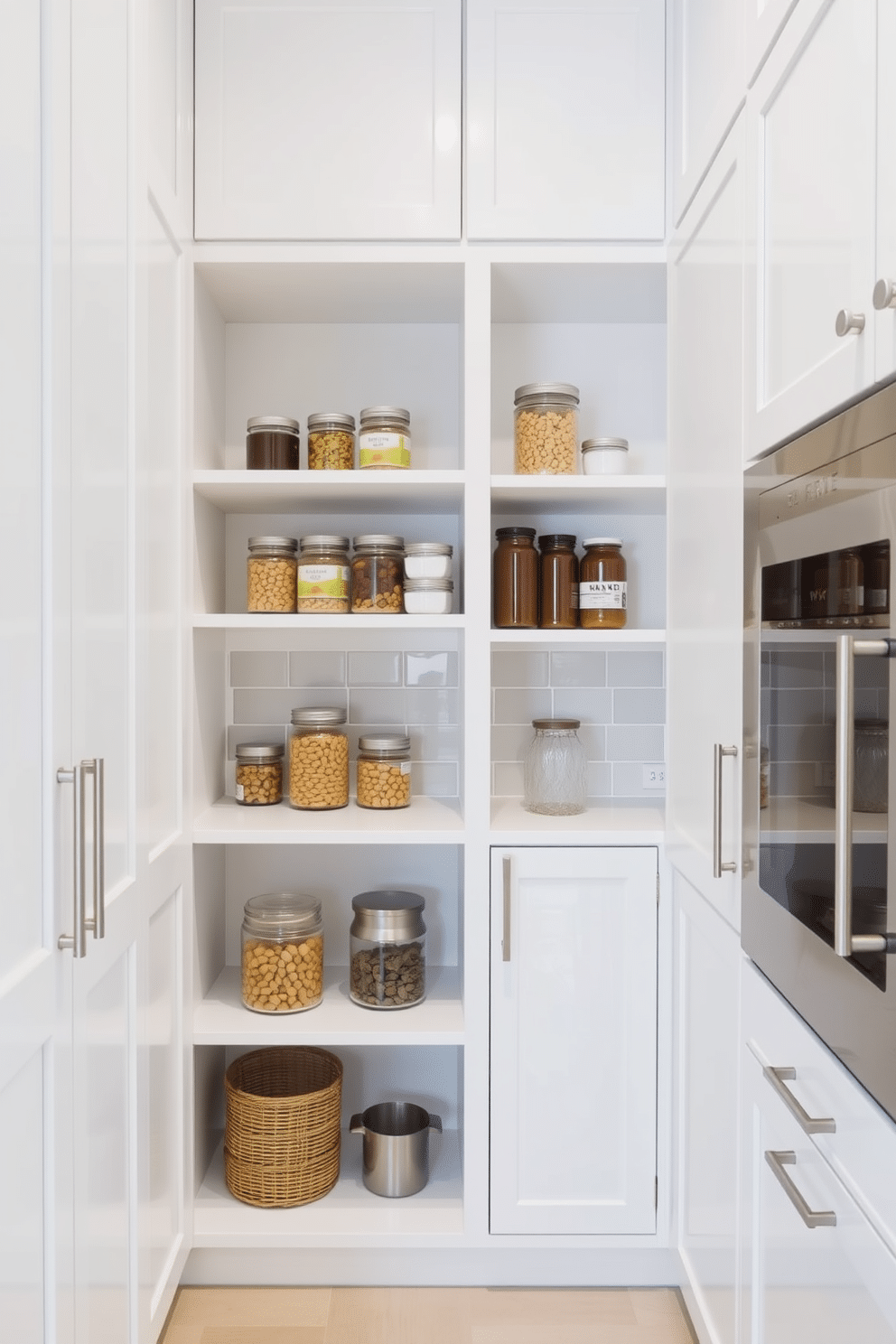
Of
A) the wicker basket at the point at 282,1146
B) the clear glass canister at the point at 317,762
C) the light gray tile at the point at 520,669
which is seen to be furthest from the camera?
the light gray tile at the point at 520,669

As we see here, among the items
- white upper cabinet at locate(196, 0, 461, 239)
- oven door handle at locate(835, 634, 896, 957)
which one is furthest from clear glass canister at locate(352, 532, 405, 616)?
oven door handle at locate(835, 634, 896, 957)

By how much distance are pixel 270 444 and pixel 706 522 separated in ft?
3.02

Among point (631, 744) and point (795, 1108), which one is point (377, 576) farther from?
point (795, 1108)

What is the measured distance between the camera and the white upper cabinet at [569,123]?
196 centimetres

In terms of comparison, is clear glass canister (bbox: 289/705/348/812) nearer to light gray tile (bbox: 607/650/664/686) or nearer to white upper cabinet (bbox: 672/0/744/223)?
light gray tile (bbox: 607/650/664/686)

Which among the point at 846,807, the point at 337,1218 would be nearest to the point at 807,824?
the point at 846,807

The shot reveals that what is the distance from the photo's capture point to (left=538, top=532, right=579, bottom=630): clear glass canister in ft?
6.92

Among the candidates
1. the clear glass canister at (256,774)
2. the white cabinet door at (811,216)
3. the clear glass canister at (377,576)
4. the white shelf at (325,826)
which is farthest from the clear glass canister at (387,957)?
the white cabinet door at (811,216)

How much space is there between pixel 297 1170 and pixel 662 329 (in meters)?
1.99

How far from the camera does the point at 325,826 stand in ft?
6.58

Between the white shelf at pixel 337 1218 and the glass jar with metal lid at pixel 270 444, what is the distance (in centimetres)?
149

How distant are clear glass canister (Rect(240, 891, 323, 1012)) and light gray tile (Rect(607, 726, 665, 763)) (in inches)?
30.8

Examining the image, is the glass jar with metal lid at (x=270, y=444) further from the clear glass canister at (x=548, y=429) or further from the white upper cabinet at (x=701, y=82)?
the white upper cabinet at (x=701, y=82)

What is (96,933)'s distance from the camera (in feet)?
3.94
